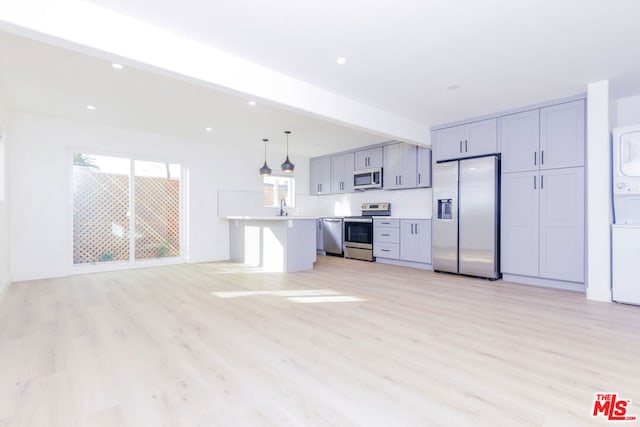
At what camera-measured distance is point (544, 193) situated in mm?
4305

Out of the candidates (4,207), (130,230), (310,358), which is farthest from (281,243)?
(4,207)

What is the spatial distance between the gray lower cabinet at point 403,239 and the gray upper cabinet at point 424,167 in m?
0.69

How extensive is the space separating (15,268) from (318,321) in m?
4.59

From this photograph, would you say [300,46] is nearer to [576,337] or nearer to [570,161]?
[576,337]

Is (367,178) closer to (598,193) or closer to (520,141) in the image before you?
(520,141)

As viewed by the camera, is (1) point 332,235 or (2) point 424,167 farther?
(1) point 332,235

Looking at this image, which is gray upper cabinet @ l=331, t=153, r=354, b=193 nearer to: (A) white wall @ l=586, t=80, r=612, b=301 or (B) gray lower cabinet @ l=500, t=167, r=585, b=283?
(B) gray lower cabinet @ l=500, t=167, r=585, b=283

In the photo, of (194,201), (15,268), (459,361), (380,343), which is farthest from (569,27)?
(15,268)

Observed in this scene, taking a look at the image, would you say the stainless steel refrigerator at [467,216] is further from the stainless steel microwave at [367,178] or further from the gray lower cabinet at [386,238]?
the stainless steel microwave at [367,178]

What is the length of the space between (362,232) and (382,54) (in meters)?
4.27

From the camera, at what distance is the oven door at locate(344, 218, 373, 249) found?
6.73 m

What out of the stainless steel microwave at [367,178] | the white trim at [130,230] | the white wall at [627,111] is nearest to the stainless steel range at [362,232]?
the stainless steel microwave at [367,178]

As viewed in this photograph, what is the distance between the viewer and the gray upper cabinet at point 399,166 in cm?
607

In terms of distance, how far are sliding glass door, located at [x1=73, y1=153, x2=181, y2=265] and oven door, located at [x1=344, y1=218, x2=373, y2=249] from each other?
3424mm
